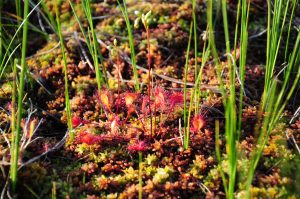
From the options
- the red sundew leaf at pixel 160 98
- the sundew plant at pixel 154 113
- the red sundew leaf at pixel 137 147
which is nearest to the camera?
the sundew plant at pixel 154 113

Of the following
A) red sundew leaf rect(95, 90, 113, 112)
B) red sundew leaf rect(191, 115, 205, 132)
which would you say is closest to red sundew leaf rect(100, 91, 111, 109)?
red sundew leaf rect(95, 90, 113, 112)

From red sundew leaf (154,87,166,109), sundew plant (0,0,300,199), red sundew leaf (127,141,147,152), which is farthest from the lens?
red sundew leaf (154,87,166,109)

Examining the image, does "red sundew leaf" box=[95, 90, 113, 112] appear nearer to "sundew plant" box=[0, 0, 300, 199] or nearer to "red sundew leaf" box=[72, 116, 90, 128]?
"sundew plant" box=[0, 0, 300, 199]

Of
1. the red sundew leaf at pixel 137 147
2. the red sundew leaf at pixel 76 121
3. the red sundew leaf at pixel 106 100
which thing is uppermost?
the red sundew leaf at pixel 106 100

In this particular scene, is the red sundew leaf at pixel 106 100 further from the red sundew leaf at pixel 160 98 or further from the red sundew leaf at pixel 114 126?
the red sundew leaf at pixel 160 98

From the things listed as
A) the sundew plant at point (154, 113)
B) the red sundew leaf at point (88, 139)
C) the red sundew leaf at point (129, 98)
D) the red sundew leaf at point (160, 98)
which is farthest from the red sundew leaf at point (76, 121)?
the red sundew leaf at point (160, 98)

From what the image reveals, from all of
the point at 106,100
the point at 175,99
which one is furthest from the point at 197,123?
the point at 106,100

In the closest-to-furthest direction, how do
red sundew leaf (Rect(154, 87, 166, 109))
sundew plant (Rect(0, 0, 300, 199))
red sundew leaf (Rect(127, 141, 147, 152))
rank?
1. sundew plant (Rect(0, 0, 300, 199))
2. red sundew leaf (Rect(127, 141, 147, 152))
3. red sundew leaf (Rect(154, 87, 166, 109))

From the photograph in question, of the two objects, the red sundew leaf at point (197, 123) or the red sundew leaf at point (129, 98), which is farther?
the red sundew leaf at point (129, 98)

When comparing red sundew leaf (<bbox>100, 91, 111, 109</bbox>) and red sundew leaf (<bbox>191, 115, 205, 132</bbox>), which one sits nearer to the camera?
red sundew leaf (<bbox>191, 115, 205, 132</bbox>)
